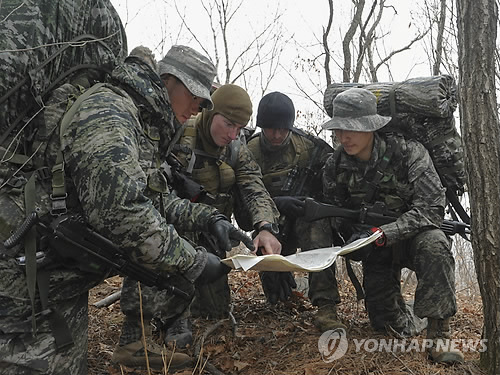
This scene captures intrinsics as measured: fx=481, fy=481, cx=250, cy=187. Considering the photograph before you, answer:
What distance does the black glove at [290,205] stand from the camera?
15.0 ft

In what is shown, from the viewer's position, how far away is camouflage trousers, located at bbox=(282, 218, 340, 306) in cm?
413

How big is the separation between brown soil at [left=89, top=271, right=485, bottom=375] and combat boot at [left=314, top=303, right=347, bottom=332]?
95 mm

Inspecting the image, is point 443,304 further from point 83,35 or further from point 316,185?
point 83,35

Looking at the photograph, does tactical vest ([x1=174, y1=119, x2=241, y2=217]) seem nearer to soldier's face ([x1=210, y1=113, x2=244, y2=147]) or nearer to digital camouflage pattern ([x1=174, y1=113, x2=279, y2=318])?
digital camouflage pattern ([x1=174, y1=113, x2=279, y2=318])

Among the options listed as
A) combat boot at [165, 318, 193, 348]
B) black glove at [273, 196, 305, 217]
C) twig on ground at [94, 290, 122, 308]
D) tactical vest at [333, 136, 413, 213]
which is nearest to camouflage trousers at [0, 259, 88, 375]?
combat boot at [165, 318, 193, 348]

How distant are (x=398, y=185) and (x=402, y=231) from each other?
0.53m

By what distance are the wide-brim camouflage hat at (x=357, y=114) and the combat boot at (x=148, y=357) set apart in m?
2.23

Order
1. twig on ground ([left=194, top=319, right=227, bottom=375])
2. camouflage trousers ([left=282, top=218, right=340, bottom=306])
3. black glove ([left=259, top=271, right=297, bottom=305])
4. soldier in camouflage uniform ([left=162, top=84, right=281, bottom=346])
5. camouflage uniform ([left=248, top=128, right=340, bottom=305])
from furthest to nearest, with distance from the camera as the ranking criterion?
camouflage uniform ([left=248, top=128, right=340, bottom=305]) → black glove ([left=259, top=271, right=297, bottom=305]) → soldier in camouflage uniform ([left=162, top=84, right=281, bottom=346]) → camouflage trousers ([left=282, top=218, right=340, bottom=306]) → twig on ground ([left=194, top=319, right=227, bottom=375])

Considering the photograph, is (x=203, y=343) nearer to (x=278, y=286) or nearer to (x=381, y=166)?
(x=278, y=286)

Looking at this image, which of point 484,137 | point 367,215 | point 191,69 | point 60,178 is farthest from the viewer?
point 367,215

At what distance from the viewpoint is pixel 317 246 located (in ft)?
14.3

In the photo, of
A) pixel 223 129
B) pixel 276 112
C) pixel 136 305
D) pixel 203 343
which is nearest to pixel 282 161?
pixel 276 112

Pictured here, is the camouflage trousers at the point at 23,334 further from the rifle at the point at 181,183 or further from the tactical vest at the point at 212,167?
the tactical vest at the point at 212,167

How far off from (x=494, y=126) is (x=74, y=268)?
8.69 feet
